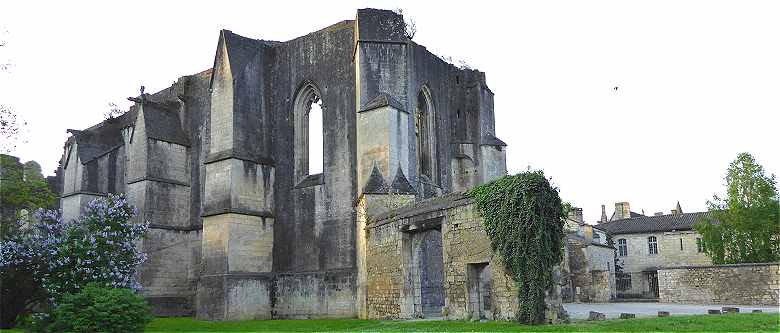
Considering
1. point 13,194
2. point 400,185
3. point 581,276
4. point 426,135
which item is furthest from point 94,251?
point 581,276

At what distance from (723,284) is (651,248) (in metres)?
23.6

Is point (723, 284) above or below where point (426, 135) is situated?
below

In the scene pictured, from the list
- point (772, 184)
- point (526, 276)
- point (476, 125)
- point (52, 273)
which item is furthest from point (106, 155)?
point (772, 184)

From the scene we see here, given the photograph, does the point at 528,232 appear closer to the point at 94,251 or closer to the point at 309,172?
the point at 94,251

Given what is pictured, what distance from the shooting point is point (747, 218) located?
95.3 ft

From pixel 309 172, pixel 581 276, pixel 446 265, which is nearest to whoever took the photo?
pixel 446 265

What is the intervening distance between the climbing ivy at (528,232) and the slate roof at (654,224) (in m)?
34.9

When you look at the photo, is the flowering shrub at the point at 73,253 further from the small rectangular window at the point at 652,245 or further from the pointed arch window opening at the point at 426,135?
the small rectangular window at the point at 652,245

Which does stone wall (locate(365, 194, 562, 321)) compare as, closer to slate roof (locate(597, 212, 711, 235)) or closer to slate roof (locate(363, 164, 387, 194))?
slate roof (locate(363, 164, 387, 194))

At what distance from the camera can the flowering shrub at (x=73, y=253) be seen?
16734 millimetres

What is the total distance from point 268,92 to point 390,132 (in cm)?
600

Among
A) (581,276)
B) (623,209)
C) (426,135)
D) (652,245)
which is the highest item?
(623,209)

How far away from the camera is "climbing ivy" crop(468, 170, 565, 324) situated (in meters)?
14.0

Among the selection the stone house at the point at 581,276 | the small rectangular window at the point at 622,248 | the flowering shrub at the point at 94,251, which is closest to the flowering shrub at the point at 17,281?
the flowering shrub at the point at 94,251
